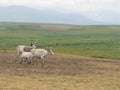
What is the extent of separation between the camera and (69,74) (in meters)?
25.3

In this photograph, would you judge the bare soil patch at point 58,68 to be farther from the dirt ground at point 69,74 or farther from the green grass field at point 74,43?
the green grass field at point 74,43

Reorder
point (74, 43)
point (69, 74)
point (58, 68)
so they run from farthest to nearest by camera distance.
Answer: point (74, 43), point (58, 68), point (69, 74)

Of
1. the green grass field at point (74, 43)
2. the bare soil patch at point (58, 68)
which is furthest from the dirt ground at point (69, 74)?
the green grass field at point (74, 43)

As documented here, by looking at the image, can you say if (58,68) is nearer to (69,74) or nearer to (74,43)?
(69,74)

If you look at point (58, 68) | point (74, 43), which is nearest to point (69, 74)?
point (58, 68)

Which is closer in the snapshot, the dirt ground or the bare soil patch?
the dirt ground

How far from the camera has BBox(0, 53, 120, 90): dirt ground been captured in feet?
68.5

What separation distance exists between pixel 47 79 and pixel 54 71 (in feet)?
12.2

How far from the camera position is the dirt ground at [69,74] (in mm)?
20872

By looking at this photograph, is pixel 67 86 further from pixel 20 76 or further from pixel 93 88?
pixel 20 76

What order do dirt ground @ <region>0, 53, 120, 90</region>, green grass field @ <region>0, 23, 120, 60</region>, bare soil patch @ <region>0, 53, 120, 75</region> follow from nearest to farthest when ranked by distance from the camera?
1. dirt ground @ <region>0, 53, 120, 90</region>
2. bare soil patch @ <region>0, 53, 120, 75</region>
3. green grass field @ <region>0, 23, 120, 60</region>

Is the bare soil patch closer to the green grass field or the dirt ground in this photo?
the dirt ground

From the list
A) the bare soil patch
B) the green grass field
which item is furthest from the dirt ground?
the green grass field

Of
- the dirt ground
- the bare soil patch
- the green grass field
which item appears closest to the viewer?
the dirt ground
